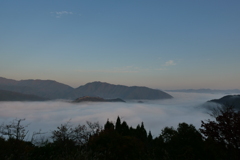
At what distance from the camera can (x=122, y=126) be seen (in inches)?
2761

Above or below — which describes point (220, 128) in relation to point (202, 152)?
above

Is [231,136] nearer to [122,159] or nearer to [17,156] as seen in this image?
[122,159]

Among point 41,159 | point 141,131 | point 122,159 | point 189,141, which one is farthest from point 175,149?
point 141,131

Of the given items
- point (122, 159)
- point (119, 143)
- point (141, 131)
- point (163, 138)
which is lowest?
point (141, 131)

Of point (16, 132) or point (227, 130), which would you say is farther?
point (16, 132)

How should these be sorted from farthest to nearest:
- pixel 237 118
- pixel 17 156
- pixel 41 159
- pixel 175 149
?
pixel 175 149, pixel 237 118, pixel 41 159, pixel 17 156

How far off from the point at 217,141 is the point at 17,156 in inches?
613

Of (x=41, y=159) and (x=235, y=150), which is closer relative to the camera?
(x=41, y=159)

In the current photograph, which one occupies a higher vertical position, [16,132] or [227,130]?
[227,130]

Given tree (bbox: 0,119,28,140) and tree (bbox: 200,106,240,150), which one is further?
tree (bbox: 200,106,240,150)

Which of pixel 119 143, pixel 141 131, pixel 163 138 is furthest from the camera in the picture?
pixel 141 131

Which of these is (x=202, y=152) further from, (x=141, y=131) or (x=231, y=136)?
(x=141, y=131)

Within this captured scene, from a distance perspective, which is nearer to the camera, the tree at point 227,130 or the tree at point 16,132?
the tree at point 16,132

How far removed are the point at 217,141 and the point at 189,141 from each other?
15494mm
